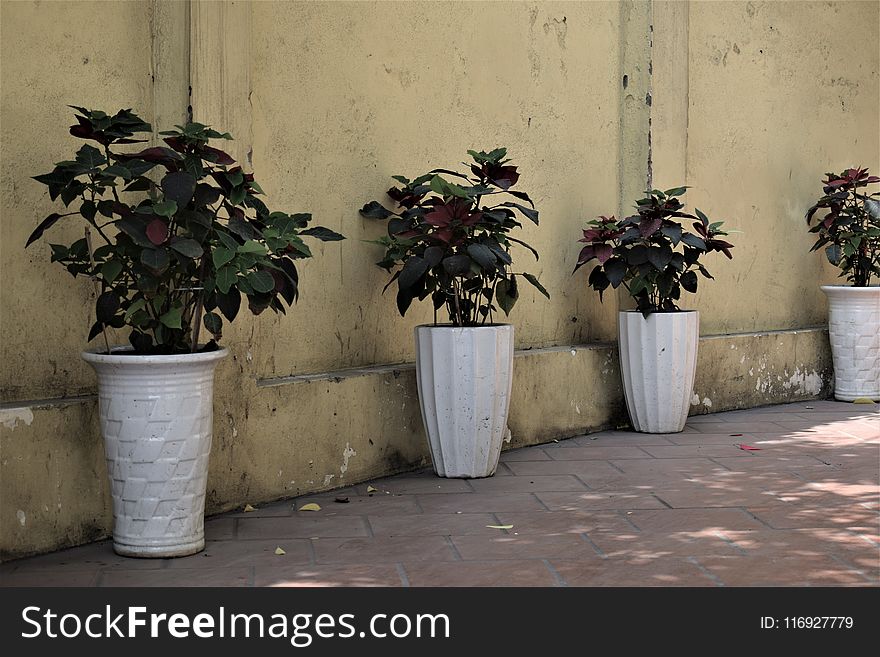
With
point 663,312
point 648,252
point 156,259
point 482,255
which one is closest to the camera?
point 156,259

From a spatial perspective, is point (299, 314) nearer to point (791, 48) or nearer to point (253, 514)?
point (253, 514)

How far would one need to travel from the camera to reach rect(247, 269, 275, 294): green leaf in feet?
11.3

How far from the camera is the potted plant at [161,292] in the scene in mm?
3398

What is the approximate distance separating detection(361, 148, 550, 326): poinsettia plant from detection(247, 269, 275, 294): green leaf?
1.11 meters

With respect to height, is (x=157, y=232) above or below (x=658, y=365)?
above

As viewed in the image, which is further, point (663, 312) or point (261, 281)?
point (663, 312)

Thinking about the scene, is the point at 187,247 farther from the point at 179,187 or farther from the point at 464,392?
the point at 464,392

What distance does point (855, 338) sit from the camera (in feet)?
23.1

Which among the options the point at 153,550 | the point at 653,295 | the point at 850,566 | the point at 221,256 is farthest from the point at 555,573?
the point at 653,295

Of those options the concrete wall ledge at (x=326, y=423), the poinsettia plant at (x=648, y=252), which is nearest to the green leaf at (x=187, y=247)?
the concrete wall ledge at (x=326, y=423)

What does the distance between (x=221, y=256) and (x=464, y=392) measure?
60.4 inches

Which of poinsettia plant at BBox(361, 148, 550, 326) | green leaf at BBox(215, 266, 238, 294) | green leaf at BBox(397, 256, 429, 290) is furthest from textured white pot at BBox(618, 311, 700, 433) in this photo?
green leaf at BBox(215, 266, 238, 294)

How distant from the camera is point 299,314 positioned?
4.56 m
